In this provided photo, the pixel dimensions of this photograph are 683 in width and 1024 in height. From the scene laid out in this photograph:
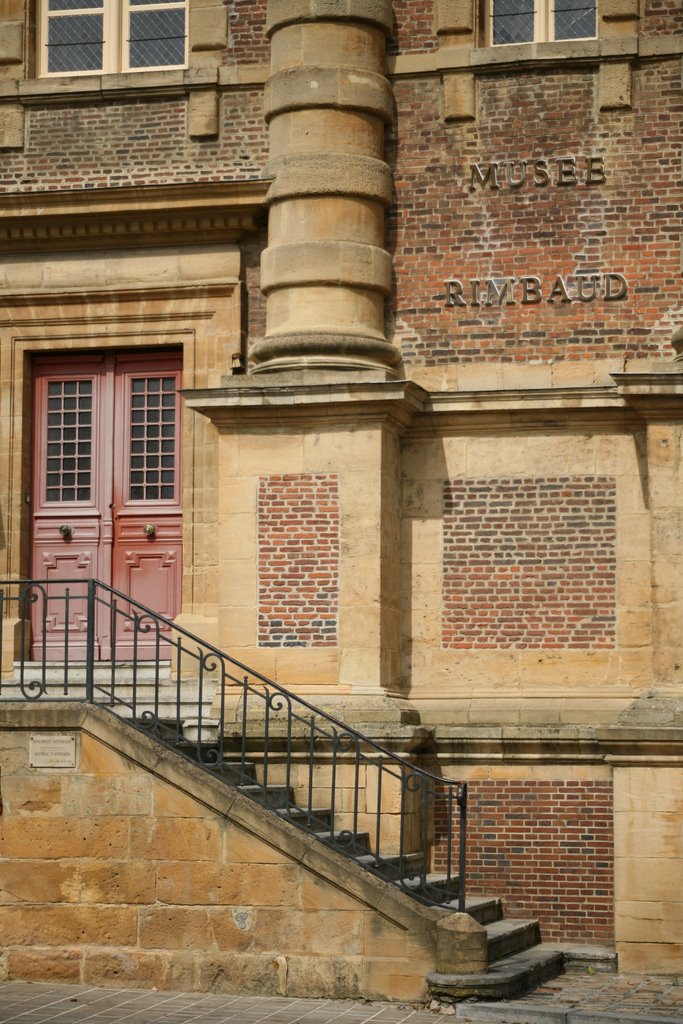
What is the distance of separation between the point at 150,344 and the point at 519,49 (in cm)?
412

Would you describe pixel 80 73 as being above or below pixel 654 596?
above

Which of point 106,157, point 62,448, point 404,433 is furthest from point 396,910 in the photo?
point 106,157

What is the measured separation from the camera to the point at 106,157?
1559 centimetres

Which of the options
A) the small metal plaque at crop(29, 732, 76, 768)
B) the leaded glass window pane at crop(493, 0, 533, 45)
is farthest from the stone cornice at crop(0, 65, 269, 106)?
the small metal plaque at crop(29, 732, 76, 768)

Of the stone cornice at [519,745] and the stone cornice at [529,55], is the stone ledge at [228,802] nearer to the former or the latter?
the stone cornice at [519,745]

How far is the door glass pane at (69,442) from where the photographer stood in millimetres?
15758

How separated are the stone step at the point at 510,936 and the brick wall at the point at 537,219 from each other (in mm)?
4640

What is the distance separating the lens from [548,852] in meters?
14.0

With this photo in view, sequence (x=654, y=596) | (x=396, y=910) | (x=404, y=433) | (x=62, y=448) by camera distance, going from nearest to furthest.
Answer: (x=396, y=910)
(x=654, y=596)
(x=404, y=433)
(x=62, y=448)

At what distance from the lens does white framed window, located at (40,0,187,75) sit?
15.9 metres

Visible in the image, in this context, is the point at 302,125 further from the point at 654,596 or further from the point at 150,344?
the point at 654,596

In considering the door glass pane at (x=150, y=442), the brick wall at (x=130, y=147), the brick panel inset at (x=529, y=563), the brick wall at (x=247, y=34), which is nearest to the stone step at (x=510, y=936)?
the brick panel inset at (x=529, y=563)

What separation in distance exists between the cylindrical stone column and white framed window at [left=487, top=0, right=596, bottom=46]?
1043 mm

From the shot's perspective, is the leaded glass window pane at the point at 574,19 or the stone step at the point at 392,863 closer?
the stone step at the point at 392,863
